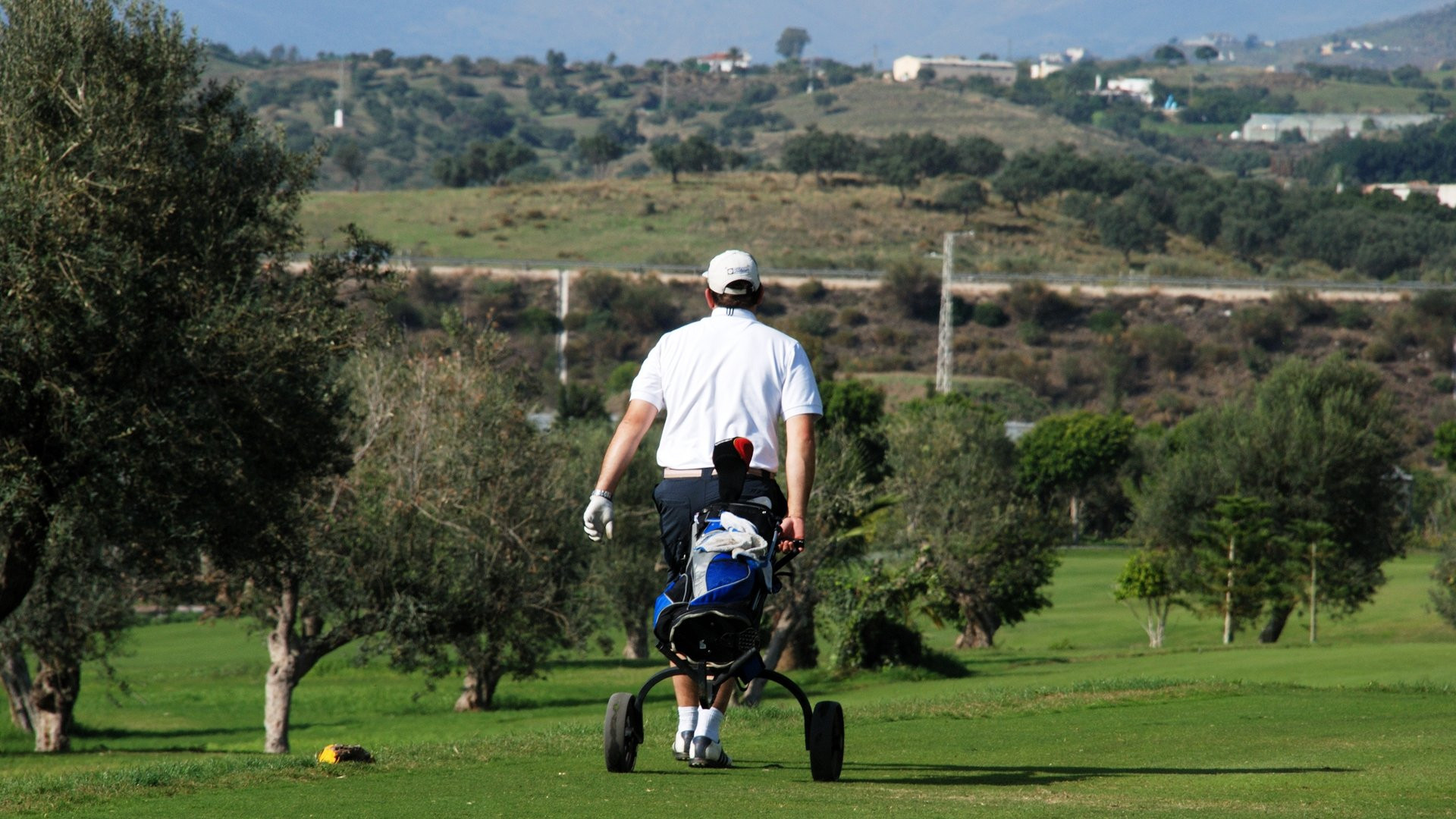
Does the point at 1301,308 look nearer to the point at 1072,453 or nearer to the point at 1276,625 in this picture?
the point at 1072,453

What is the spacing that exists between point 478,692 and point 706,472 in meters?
29.6

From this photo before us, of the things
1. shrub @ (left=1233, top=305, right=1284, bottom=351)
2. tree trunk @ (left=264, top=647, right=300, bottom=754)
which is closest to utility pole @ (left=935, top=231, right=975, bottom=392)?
shrub @ (left=1233, top=305, right=1284, bottom=351)

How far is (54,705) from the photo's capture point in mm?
28219

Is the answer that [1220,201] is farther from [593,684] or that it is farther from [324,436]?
[324,436]

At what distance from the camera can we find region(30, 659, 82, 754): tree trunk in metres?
27.9

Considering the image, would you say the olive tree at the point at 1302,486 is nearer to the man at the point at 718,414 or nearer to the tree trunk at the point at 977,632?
the tree trunk at the point at 977,632

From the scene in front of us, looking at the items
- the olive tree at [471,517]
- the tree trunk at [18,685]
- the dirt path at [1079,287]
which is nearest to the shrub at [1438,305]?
the dirt path at [1079,287]

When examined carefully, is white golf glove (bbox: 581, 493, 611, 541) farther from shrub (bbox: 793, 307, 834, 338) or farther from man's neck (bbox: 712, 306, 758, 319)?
shrub (bbox: 793, 307, 834, 338)

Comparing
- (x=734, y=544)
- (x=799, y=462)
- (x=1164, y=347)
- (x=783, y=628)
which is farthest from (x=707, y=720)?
(x=1164, y=347)

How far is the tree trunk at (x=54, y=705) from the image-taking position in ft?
91.6

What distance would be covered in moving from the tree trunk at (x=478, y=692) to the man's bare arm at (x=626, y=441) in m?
28.2

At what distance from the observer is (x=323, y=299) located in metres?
19.9

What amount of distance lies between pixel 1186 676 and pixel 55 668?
62.1 feet

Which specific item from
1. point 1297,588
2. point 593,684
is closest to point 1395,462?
point 1297,588
